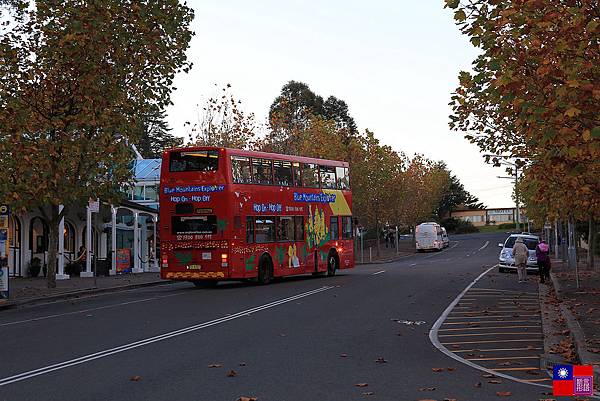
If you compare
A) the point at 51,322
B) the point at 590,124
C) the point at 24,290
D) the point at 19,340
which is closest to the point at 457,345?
the point at 590,124

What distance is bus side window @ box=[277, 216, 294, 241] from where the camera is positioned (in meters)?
27.8

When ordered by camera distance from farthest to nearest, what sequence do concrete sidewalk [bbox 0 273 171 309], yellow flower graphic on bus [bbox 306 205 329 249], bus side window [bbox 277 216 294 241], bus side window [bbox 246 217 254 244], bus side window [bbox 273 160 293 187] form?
1. yellow flower graphic on bus [bbox 306 205 329 249]
2. bus side window [bbox 277 216 294 241]
3. bus side window [bbox 273 160 293 187]
4. bus side window [bbox 246 217 254 244]
5. concrete sidewalk [bbox 0 273 171 309]

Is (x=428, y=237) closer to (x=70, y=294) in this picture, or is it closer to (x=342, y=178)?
Answer: (x=342, y=178)

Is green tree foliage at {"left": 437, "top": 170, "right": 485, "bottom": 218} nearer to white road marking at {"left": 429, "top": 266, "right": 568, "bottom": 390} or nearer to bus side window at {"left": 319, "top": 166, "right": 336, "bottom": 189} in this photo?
bus side window at {"left": 319, "top": 166, "right": 336, "bottom": 189}

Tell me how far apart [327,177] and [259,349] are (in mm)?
20112

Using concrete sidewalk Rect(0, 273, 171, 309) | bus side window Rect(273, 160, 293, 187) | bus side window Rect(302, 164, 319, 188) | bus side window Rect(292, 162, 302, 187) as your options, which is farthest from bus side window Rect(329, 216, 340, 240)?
concrete sidewalk Rect(0, 273, 171, 309)

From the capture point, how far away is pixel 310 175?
3028 centimetres

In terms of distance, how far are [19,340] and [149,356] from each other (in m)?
3.37

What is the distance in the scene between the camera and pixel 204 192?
24828 millimetres

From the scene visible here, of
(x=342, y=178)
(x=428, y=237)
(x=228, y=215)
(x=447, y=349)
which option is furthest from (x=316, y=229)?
(x=428, y=237)

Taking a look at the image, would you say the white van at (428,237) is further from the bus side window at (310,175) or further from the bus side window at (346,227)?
the bus side window at (310,175)

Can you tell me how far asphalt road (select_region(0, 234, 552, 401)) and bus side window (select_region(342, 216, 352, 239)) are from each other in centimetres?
1158

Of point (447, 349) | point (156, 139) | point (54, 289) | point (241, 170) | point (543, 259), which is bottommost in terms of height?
point (447, 349)

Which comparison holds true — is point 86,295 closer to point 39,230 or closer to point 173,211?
point 173,211
